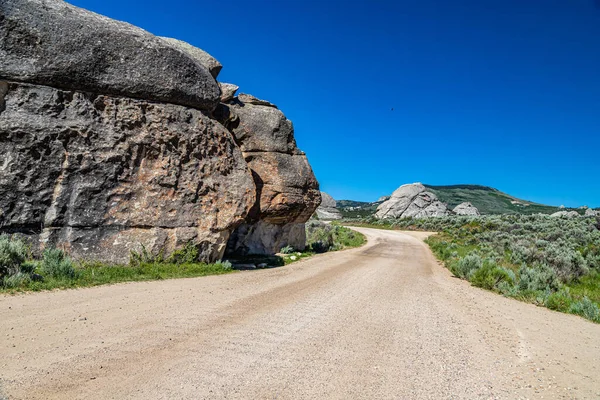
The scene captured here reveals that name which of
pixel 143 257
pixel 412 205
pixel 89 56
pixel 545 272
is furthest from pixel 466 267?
pixel 412 205

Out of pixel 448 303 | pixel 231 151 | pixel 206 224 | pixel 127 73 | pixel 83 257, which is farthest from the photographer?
pixel 231 151

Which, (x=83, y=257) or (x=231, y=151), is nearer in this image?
(x=83, y=257)

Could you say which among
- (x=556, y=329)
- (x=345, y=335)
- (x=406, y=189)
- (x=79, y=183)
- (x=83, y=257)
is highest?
(x=406, y=189)

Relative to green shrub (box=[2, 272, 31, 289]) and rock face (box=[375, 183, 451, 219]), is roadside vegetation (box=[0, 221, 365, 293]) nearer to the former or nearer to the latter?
green shrub (box=[2, 272, 31, 289])

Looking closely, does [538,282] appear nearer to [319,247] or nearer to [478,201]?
[319,247]

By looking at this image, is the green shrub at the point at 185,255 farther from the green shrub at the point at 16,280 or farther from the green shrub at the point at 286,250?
the green shrub at the point at 286,250

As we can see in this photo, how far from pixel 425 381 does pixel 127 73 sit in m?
11.8

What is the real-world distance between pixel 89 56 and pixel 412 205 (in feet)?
228

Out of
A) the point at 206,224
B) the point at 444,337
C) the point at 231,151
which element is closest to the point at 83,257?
the point at 206,224

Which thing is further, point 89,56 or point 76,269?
point 89,56

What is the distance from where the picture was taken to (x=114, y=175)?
36.9 feet

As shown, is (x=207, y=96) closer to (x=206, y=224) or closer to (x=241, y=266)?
(x=206, y=224)

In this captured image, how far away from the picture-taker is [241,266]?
14.1 meters

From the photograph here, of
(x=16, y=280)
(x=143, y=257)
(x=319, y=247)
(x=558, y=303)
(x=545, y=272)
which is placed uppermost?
(x=545, y=272)
